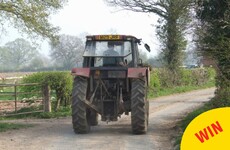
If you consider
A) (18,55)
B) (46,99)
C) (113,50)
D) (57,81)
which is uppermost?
(18,55)

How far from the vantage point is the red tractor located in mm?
10273

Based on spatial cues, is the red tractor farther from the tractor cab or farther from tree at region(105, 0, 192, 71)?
tree at region(105, 0, 192, 71)

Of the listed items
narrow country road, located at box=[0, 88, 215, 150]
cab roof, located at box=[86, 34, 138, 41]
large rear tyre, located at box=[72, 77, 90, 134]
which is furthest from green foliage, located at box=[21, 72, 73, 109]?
large rear tyre, located at box=[72, 77, 90, 134]

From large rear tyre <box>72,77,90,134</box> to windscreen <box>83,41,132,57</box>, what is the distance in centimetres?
128

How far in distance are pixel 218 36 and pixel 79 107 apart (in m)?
3.99

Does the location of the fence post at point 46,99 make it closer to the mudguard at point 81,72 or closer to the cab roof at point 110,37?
the cab roof at point 110,37

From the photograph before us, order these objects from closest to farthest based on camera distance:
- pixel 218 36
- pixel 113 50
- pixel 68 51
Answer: pixel 218 36 < pixel 113 50 < pixel 68 51

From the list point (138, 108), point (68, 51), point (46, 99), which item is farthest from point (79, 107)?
point (68, 51)

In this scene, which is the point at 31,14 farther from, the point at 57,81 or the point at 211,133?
the point at 211,133

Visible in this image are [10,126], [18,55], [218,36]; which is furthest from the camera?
[18,55]

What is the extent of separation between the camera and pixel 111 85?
10.9 meters

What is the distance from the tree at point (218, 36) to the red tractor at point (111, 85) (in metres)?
1.73

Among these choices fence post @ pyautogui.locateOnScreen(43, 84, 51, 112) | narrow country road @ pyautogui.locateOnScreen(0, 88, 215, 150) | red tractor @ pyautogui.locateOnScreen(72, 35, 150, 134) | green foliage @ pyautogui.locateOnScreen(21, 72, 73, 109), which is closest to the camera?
narrow country road @ pyautogui.locateOnScreen(0, 88, 215, 150)

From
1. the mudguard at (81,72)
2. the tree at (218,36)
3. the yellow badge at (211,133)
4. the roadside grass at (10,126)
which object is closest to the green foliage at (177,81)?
the roadside grass at (10,126)
